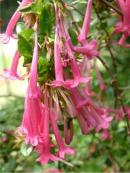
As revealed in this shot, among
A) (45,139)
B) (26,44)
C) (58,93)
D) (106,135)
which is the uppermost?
(26,44)

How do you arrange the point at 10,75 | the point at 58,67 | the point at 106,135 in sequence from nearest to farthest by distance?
the point at 58,67
the point at 10,75
the point at 106,135

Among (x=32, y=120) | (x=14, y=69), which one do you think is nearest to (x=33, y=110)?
(x=32, y=120)

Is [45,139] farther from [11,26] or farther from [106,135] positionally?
[106,135]

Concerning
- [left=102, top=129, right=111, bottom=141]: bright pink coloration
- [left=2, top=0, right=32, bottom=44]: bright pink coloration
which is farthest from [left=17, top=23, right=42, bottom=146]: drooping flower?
[left=102, top=129, right=111, bottom=141]: bright pink coloration

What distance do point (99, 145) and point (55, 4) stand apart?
126 centimetres

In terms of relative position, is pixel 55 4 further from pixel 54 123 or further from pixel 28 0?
pixel 54 123

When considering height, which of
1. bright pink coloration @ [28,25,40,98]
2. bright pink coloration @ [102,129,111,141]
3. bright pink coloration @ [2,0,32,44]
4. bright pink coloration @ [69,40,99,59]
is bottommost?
bright pink coloration @ [102,129,111,141]

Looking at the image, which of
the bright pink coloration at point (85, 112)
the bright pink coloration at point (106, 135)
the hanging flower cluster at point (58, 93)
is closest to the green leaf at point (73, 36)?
the hanging flower cluster at point (58, 93)

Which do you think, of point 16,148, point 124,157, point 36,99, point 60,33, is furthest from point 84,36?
point 124,157

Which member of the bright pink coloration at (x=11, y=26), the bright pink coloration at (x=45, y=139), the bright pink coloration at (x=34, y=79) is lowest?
the bright pink coloration at (x=45, y=139)

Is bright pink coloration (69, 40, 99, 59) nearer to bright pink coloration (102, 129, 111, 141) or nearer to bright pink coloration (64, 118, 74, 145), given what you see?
bright pink coloration (64, 118, 74, 145)

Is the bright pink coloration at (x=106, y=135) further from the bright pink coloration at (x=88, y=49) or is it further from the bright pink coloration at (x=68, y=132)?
the bright pink coloration at (x=88, y=49)

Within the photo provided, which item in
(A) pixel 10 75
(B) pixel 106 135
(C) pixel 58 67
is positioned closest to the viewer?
(C) pixel 58 67

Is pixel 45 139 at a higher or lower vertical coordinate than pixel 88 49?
lower
